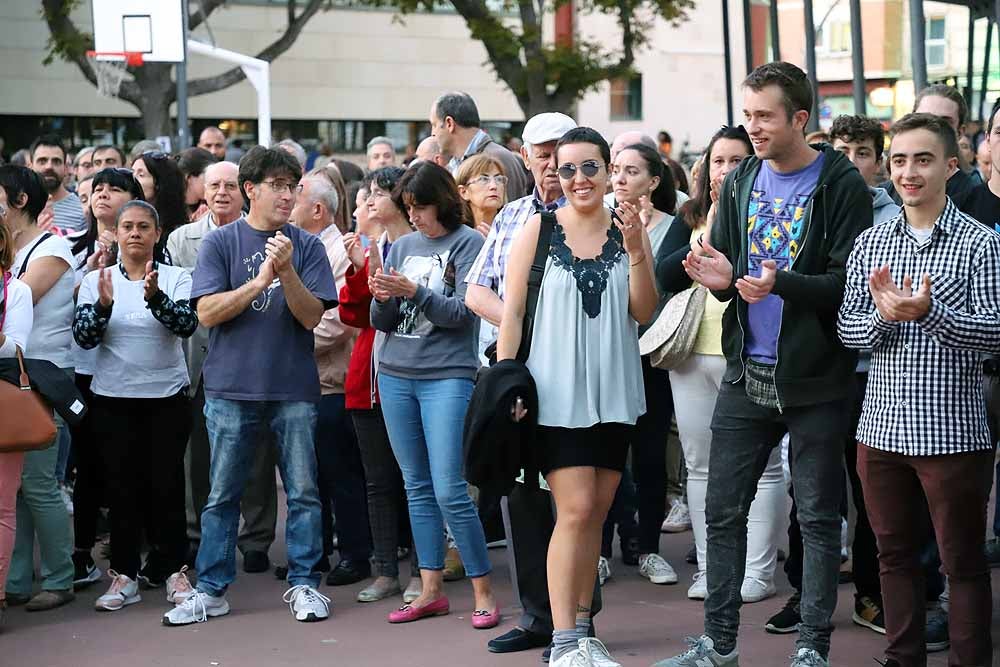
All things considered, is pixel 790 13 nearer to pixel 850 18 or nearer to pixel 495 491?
pixel 850 18

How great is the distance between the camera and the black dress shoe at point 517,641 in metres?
5.96

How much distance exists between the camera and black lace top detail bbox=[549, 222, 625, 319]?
5.57 meters

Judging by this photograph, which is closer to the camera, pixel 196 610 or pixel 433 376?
pixel 433 376

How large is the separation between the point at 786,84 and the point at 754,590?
2.44 metres

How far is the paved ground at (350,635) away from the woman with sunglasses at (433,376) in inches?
10.3

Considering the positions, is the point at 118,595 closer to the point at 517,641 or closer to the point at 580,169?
the point at 517,641

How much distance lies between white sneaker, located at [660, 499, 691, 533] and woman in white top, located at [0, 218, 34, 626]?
3546 mm

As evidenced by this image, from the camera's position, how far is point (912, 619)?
5215mm

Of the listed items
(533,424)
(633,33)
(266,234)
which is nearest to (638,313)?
(533,424)

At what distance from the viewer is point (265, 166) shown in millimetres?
6508

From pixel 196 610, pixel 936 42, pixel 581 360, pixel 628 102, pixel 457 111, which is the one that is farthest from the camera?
pixel 628 102

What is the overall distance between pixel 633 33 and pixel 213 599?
2496 cm

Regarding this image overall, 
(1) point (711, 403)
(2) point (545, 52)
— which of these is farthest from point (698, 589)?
(2) point (545, 52)

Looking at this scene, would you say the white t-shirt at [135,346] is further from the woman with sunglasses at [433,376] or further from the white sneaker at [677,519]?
the white sneaker at [677,519]
